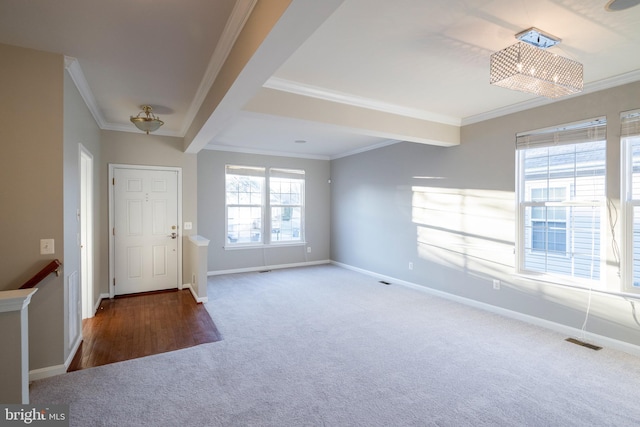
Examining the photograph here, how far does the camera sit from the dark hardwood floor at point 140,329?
2910 millimetres

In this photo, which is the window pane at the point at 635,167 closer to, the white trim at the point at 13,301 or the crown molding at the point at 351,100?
the crown molding at the point at 351,100

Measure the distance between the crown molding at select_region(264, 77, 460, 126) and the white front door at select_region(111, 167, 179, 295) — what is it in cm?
281

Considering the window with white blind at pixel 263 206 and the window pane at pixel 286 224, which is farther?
the window pane at pixel 286 224

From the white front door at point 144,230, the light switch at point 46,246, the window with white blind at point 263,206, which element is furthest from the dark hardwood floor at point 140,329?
the window with white blind at point 263,206

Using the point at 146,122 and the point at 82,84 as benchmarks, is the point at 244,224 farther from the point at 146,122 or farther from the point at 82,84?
the point at 82,84

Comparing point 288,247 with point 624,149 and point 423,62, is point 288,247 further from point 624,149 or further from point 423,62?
point 624,149

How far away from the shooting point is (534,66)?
2240mm

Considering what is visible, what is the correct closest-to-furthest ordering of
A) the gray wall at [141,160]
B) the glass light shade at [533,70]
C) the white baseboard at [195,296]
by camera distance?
the glass light shade at [533,70] < the white baseboard at [195,296] < the gray wall at [141,160]

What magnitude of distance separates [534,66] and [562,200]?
1.93m

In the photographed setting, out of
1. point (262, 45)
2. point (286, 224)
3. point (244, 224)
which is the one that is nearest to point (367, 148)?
point (286, 224)

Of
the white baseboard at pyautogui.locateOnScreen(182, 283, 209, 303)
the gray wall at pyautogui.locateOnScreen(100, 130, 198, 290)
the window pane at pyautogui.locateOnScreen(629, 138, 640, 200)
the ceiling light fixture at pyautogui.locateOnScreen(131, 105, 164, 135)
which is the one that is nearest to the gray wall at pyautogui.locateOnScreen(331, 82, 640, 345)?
the window pane at pyautogui.locateOnScreen(629, 138, 640, 200)

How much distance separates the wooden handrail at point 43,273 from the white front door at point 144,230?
2.44m

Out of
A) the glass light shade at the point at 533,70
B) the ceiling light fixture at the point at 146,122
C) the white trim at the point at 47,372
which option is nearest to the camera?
the glass light shade at the point at 533,70

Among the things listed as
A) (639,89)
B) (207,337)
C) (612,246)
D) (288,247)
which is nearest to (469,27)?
(639,89)
